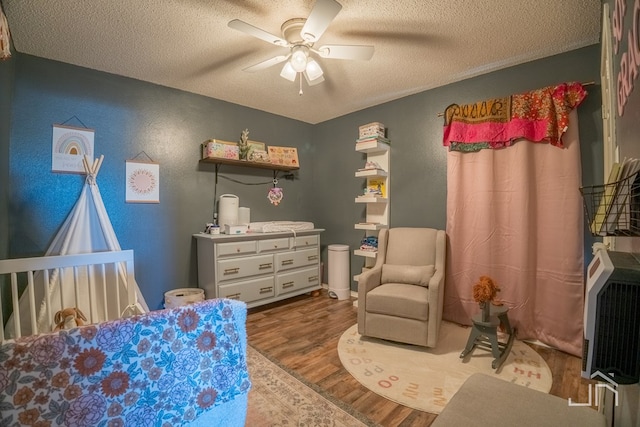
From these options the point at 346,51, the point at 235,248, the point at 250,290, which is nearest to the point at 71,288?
the point at 235,248

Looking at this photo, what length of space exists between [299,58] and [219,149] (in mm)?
1539

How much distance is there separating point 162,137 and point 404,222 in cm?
284

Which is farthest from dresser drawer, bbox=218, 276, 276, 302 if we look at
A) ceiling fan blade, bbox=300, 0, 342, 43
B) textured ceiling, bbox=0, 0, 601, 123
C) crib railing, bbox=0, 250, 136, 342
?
ceiling fan blade, bbox=300, 0, 342, 43

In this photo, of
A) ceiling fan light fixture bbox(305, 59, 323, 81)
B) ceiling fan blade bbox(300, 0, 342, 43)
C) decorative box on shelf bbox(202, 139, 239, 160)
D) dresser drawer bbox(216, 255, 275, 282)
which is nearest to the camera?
ceiling fan blade bbox(300, 0, 342, 43)

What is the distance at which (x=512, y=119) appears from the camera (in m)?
2.45

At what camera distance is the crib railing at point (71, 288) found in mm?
1725

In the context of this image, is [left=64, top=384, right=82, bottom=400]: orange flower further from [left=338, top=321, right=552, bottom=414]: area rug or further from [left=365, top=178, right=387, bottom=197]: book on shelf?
[left=365, top=178, right=387, bottom=197]: book on shelf

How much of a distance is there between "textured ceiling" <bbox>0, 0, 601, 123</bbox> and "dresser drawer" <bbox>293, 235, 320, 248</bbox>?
180 centimetres

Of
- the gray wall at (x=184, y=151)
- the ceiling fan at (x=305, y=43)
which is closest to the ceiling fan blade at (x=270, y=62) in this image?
the ceiling fan at (x=305, y=43)

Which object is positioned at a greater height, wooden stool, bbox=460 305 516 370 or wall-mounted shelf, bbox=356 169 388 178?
wall-mounted shelf, bbox=356 169 388 178

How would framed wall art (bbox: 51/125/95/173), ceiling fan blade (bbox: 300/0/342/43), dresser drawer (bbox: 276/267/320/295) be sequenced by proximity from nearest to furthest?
ceiling fan blade (bbox: 300/0/342/43), framed wall art (bbox: 51/125/95/173), dresser drawer (bbox: 276/267/320/295)

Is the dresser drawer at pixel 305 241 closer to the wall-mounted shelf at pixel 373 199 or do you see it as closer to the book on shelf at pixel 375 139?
the wall-mounted shelf at pixel 373 199

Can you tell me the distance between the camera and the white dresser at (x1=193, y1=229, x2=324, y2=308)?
286 cm

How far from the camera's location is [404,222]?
10.6 feet
